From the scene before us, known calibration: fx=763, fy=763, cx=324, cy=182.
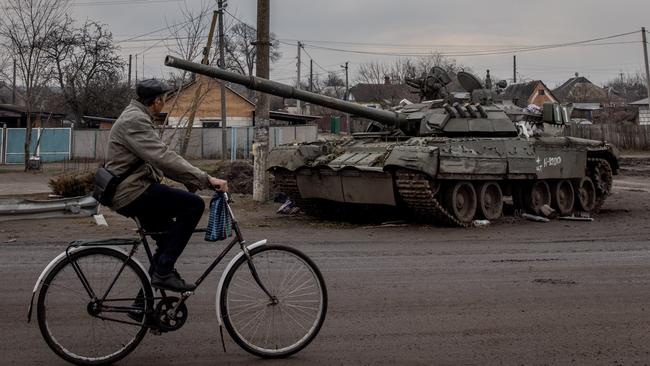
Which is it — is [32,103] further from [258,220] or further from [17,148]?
[258,220]

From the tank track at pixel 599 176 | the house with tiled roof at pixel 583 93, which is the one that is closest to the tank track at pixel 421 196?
the tank track at pixel 599 176

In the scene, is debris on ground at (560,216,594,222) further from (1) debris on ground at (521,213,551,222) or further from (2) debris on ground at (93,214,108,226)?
(2) debris on ground at (93,214,108,226)

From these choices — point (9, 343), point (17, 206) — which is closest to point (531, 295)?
point (9, 343)

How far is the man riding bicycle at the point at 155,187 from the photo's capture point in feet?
14.7

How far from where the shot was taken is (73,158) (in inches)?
1422

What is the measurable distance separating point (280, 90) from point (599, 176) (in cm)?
832

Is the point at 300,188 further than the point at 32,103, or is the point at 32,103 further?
the point at 32,103

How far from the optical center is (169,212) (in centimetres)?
459

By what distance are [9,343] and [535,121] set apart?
42.8 feet

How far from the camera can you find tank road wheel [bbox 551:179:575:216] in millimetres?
15820

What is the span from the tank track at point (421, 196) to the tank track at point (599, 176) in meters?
5.47

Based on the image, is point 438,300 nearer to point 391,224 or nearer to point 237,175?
point 391,224

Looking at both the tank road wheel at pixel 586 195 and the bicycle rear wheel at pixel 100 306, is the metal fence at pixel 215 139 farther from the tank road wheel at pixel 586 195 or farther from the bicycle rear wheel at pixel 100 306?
the bicycle rear wheel at pixel 100 306

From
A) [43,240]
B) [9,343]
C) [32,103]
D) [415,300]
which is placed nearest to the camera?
[9,343]
